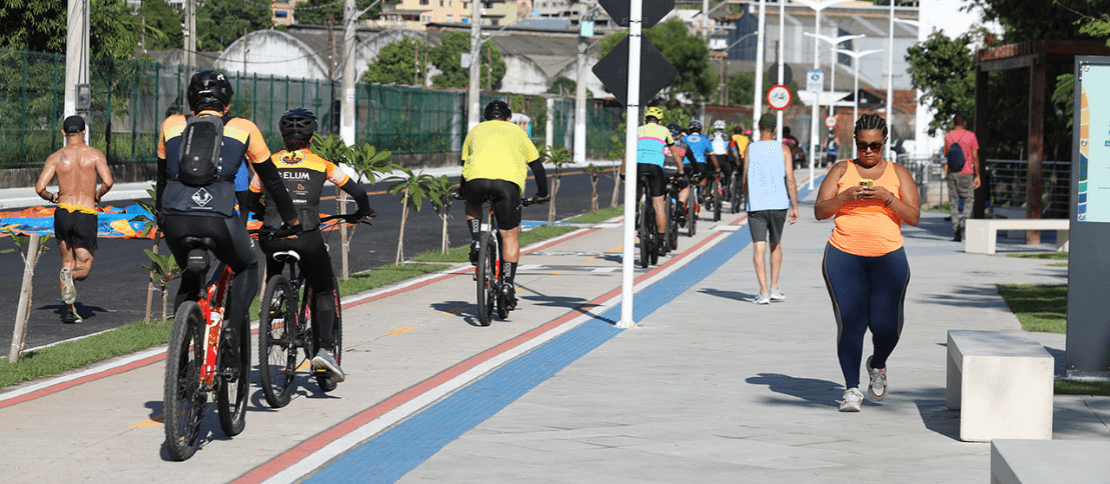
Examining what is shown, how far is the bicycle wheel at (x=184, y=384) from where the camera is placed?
6.04 meters

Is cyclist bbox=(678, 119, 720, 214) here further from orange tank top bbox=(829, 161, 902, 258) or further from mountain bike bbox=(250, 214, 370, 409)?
mountain bike bbox=(250, 214, 370, 409)

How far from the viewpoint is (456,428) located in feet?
24.0

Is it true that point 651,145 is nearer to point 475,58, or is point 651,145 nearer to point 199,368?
point 199,368

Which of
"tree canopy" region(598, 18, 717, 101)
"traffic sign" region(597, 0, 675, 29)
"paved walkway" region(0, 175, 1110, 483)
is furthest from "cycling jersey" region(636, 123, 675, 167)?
"tree canopy" region(598, 18, 717, 101)

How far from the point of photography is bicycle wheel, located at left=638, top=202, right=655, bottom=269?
16422 mm

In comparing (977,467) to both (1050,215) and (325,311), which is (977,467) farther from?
(1050,215)

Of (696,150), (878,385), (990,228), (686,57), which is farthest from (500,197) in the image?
(686,57)

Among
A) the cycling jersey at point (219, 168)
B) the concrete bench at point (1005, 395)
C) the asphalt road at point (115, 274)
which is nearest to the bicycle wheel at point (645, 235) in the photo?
the asphalt road at point (115, 274)

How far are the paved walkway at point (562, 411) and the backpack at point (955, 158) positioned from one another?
28.3 ft

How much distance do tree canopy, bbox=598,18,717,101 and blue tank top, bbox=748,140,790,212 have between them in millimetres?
62014

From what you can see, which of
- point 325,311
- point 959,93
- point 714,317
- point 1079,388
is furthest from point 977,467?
point 959,93

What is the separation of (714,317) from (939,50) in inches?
962

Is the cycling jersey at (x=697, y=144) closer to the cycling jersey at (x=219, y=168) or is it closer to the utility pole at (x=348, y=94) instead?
the cycling jersey at (x=219, y=168)

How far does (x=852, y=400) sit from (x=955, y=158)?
14.5 metres
